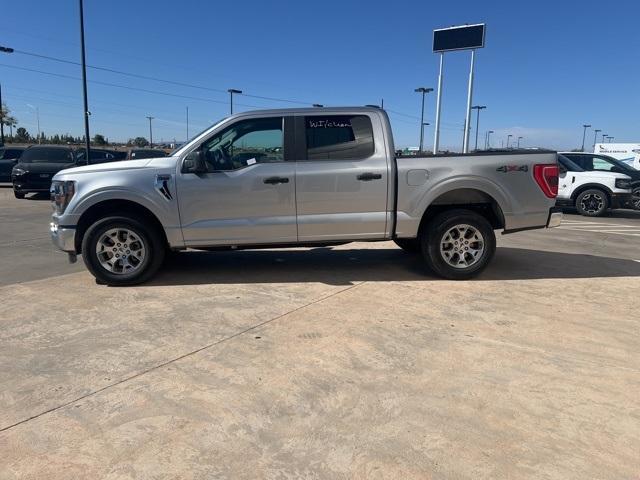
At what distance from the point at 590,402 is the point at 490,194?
125 inches

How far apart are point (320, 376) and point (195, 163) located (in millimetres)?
3021

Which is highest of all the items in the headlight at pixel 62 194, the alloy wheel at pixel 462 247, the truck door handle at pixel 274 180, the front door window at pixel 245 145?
the front door window at pixel 245 145

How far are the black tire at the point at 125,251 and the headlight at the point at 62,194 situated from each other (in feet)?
1.39

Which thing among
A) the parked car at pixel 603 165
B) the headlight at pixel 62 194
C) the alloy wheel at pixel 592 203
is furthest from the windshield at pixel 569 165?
the headlight at pixel 62 194

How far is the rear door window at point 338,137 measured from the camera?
5.69 metres

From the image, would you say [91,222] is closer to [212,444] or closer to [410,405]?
[212,444]

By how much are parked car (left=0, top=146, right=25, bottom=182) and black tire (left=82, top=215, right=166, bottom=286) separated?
17952mm

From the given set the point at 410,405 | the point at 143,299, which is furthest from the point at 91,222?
the point at 410,405

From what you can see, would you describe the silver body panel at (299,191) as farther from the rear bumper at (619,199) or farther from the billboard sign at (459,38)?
the billboard sign at (459,38)

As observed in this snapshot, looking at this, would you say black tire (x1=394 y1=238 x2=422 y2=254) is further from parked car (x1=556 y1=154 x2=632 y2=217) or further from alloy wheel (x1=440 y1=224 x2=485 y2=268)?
parked car (x1=556 y1=154 x2=632 y2=217)

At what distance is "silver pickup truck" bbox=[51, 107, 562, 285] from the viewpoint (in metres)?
5.50

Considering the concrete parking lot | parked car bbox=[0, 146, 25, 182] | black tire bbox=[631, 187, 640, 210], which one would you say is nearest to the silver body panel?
the concrete parking lot

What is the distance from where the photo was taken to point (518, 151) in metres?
5.95

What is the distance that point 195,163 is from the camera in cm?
539
